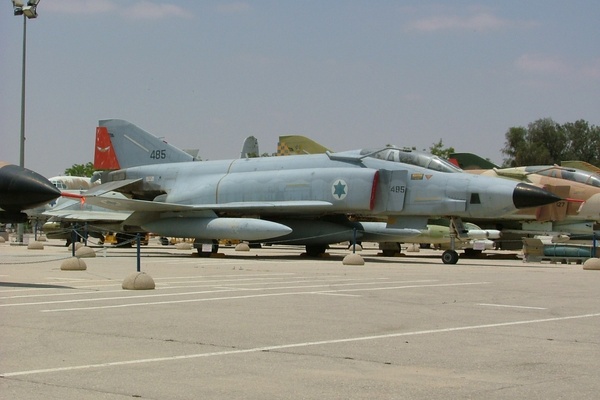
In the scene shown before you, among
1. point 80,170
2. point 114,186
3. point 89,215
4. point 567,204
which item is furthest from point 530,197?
point 80,170

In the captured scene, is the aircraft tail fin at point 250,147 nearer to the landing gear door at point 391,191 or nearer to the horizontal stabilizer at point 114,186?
the horizontal stabilizer at point 114,186

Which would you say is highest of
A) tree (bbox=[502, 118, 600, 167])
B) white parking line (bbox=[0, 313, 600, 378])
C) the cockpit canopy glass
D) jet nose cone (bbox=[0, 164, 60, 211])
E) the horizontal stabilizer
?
tree (bbox=[502, 118, 600, 167])

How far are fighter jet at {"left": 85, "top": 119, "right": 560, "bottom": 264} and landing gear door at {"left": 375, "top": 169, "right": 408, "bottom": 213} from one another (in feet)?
0.09

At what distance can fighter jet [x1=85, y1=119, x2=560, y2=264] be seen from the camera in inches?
810

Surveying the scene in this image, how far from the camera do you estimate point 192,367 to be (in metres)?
5.71

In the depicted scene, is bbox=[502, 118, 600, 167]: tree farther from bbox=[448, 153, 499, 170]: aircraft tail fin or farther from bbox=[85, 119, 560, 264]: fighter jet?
bbox=[85, 119, 560, 264]: fighter jet

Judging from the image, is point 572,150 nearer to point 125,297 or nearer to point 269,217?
point 269,217

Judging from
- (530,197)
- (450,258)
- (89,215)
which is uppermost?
(530,197)

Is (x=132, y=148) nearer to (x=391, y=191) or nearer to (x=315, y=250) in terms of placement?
(x=315, y=250)

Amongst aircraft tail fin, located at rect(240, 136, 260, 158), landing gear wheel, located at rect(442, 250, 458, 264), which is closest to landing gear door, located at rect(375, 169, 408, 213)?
landing gear wheel, located at rect(442, 250, 458, 264)

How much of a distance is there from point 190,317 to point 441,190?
43.7 ft

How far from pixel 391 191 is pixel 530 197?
3736mm

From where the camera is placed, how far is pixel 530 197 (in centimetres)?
1947

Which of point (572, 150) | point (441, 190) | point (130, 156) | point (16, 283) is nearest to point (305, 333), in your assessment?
point (16, 283)
